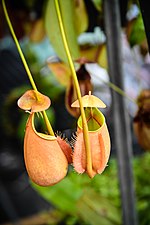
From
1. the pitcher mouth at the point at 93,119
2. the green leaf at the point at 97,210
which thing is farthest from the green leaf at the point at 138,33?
the green leaf at the point at 97,210

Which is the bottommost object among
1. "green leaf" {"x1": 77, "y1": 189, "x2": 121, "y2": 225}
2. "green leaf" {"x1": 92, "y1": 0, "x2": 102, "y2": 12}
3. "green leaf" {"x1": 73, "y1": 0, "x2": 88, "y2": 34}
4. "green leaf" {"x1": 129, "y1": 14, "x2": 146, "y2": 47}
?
"green leaf" {"x1": 77, "y1": 189, "x2": 121, "y2": 225}

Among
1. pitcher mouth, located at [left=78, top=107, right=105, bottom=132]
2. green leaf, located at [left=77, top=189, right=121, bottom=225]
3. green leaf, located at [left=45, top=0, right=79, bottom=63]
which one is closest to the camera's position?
pitcher mouth, located at [left=78, top=107, right=105, bottom=132]

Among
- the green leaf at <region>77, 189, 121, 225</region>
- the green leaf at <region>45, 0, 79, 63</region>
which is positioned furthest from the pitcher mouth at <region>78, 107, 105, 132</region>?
the green leaf at <region>77, 189, 121, 225</region>

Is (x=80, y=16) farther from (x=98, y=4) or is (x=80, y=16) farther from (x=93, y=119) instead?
(x=93, y=119)

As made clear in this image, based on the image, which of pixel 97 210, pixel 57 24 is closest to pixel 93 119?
pixel 57 24

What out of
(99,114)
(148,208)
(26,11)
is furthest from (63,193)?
(99,114)

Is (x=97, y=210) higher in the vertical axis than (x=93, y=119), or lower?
lower

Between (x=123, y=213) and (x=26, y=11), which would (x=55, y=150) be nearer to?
(x=123, y=213)

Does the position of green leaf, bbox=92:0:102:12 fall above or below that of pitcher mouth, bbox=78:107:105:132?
above

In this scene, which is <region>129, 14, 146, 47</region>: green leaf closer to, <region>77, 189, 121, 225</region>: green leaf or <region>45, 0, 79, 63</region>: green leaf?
<region>45, 0, 79, 63</region>: green leaf

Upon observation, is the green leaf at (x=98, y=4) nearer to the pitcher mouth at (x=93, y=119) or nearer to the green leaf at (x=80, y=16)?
the green leaf at (x=80, y=16)

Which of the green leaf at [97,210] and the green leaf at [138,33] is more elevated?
the green leaf at [138,33]
